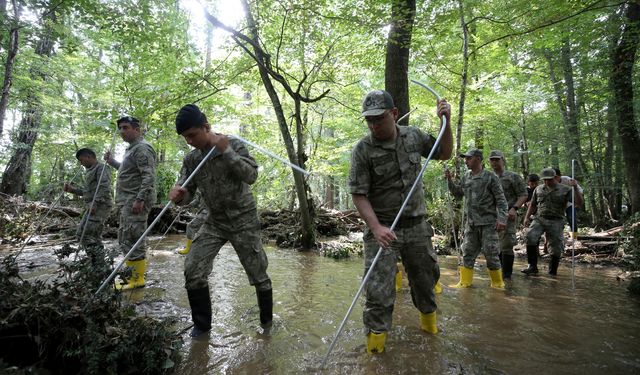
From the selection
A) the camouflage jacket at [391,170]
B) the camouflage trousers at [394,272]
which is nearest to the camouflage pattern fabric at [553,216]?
the camouflage trousers at [394,272]

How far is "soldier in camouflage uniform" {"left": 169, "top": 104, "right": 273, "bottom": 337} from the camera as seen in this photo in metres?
3.60

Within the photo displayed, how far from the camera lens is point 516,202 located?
22.9 feet

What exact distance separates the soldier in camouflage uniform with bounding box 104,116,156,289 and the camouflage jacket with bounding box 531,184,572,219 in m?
7.50

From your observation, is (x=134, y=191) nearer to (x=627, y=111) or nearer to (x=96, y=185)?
(x=96, y=185)

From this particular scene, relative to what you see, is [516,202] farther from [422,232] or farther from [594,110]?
[594,110]

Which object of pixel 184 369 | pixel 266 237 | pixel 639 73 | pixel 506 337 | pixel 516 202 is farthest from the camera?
pixel 266 237

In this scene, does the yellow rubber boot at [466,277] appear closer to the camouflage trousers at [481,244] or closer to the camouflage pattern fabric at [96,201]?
the camouflage trousers at [481,244]

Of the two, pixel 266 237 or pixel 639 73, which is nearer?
pixel 639 73

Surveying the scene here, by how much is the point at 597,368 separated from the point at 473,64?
10.5 metres

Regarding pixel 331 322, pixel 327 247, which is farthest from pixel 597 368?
pixel 327 247

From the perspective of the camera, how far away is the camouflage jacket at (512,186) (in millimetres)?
6980

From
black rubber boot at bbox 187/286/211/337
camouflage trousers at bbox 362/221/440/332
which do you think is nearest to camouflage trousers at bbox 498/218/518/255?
camouflage trousers at bbox 362/221/440/332

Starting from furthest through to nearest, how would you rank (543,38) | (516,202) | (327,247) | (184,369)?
(327,247) < (543,38) < (516,202) < (184,369)

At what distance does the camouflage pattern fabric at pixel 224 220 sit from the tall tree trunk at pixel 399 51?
405 cm
